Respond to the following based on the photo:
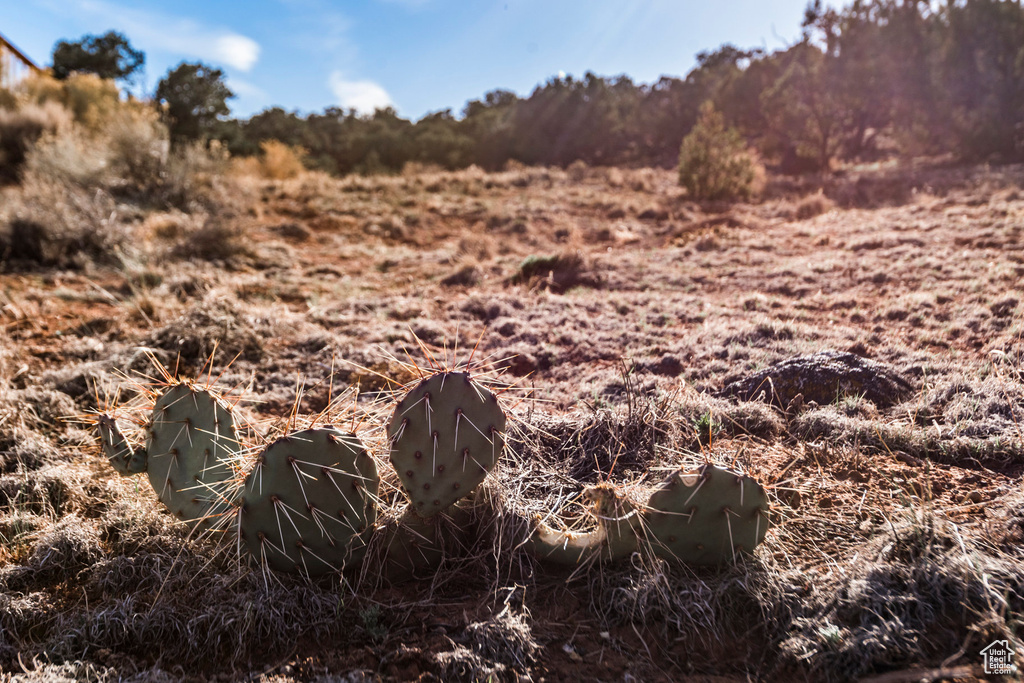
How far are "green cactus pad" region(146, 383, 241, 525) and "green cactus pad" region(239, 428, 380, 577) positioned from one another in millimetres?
452

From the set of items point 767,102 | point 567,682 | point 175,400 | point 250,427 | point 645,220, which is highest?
point 767,102

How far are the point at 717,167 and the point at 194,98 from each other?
58.3 feet

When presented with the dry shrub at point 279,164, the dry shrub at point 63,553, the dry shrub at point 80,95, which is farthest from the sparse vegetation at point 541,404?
the dry shrub at point 279,164

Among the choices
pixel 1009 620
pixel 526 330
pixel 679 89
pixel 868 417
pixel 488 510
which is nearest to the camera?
pixel 1009 620

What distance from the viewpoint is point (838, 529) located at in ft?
6.58

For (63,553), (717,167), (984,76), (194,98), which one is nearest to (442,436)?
(63,553)

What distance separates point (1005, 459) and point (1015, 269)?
3.61m

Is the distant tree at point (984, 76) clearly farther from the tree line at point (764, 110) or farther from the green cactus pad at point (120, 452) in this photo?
the green cactus pad at point (120, 452)

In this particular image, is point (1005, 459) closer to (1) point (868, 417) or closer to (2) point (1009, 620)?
(1) point (868, 417)

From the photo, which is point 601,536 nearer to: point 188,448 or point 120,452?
A: point 188,448

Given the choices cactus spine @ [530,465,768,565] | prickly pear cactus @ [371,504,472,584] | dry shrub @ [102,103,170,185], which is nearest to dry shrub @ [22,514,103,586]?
prickly pear cactus @ [371,504,472,584]

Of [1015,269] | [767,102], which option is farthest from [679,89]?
[1015,269]

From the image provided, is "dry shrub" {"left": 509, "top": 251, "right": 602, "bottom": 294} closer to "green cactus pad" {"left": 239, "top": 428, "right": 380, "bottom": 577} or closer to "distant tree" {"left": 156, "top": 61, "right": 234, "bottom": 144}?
"green cactus pad" {"left": 239, "top": 428, "right": 380, "bottom": 577}

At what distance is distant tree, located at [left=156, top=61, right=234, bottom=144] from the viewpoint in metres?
19.4
